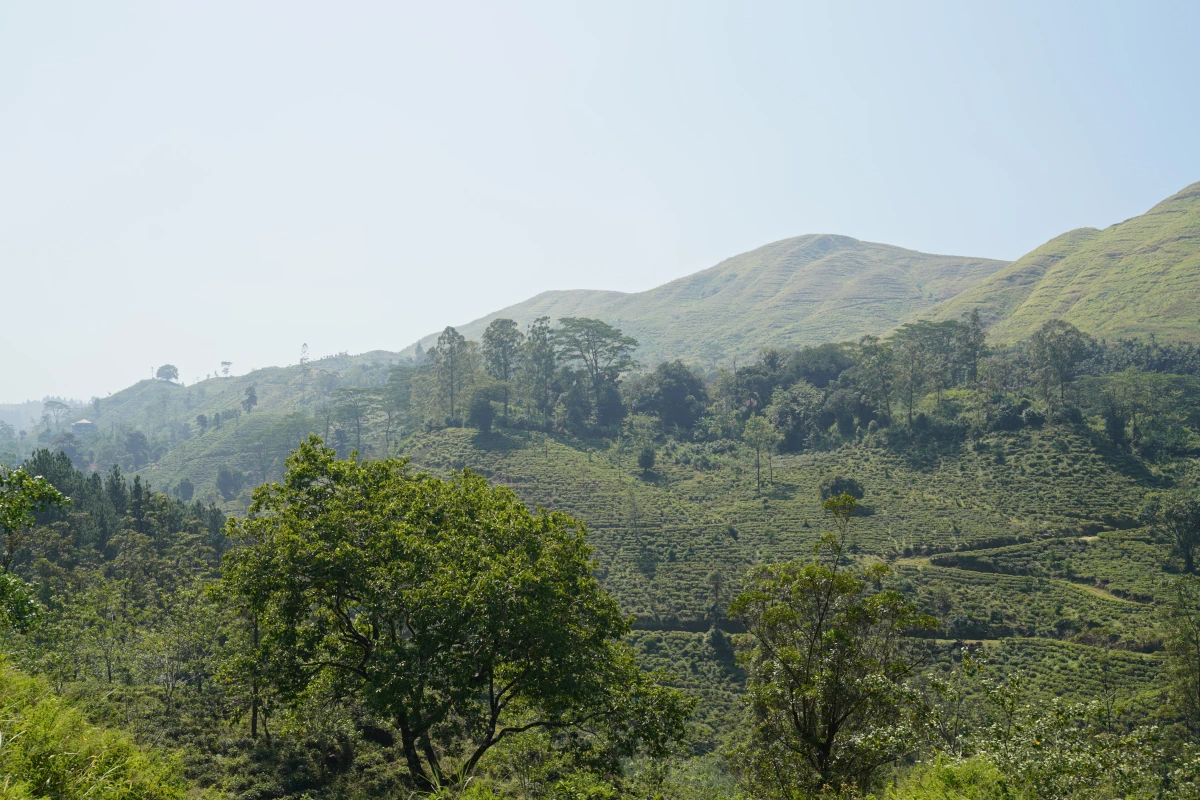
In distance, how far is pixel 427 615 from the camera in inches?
477

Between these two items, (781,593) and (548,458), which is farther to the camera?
(548,458)

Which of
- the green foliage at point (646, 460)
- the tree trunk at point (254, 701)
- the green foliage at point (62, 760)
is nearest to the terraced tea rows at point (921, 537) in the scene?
the green foliage at point (646, 460)

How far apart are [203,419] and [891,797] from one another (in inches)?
6143

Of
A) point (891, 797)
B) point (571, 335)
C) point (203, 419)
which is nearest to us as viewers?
point (891, 797)

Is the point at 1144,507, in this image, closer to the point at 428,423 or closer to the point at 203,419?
the point at 428,423

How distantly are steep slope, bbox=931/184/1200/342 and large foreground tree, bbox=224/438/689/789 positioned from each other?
10577 centimetres

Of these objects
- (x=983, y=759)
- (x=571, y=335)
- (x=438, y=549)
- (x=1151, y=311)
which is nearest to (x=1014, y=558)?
(x=983, y=759)

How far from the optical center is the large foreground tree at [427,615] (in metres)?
12.0

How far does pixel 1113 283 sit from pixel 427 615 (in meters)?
139

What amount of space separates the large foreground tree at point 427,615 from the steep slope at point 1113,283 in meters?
106

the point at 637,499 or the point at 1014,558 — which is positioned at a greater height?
the point at 637,499

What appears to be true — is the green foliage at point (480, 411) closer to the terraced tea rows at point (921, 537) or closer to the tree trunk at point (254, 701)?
the terraced tea rows at point (921, 537)

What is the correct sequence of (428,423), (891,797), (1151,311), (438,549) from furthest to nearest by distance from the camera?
(1151,311) < (428,423) < (438,549) < (891,797)

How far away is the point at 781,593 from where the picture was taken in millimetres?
13711
